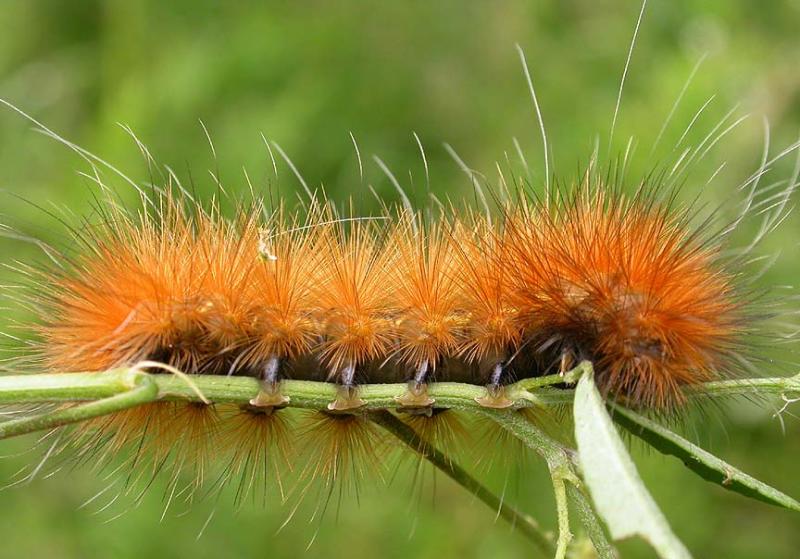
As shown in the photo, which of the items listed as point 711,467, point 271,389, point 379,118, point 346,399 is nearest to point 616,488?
point 711,467

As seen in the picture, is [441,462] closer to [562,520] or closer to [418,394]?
[418,394]

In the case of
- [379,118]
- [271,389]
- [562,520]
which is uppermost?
[379,118]

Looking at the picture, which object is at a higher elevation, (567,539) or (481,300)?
(481,300)

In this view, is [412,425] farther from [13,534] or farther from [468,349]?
[13,534]

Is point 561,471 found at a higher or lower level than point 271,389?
lower

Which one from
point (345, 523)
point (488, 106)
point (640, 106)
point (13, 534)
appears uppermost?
point (488, 106)

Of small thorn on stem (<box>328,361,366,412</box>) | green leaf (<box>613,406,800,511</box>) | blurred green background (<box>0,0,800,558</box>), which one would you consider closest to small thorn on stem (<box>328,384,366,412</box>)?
small thorn on stem (<box>328,361,366,412</box>)

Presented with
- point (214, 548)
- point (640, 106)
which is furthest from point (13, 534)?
point (640, 106)
